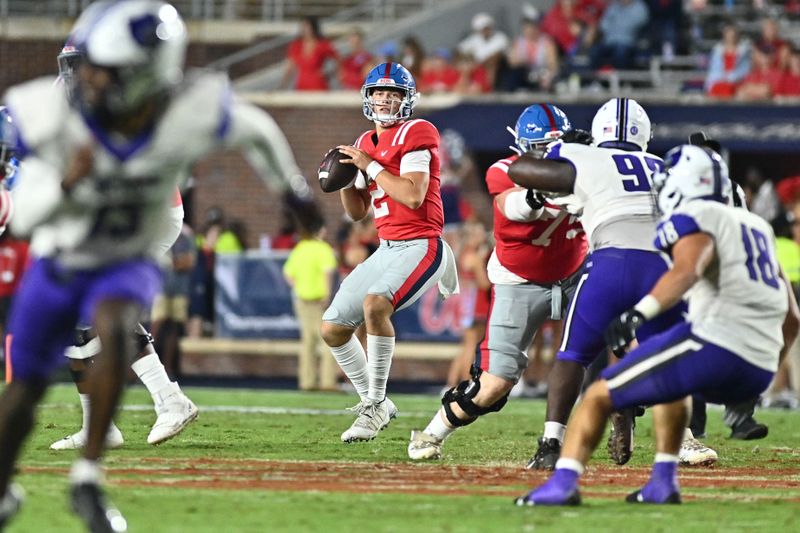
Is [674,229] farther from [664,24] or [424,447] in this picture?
[664,24]

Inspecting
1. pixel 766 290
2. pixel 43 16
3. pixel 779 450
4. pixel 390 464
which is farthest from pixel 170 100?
pixel 43 16

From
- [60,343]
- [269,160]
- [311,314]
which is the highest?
[269,160]

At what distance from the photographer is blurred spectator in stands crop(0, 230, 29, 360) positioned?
1599 cm

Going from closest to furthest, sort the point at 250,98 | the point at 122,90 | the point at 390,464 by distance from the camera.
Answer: the point at 122,90
the point at 390,464
the point at 250,98

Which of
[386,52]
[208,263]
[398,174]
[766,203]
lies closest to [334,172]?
[398,174]

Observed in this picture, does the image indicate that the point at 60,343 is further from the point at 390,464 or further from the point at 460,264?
the point at 460,264

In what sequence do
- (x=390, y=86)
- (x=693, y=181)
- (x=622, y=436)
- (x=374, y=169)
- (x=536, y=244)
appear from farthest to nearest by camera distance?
(x=390, y=86), (x=374, y=169), (x=536, y=244), (x=622, y=436), (x=693, y=181)

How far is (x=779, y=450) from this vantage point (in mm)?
9289

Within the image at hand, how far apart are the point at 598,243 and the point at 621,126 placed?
66 cm

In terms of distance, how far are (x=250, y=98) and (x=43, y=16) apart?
4024mm

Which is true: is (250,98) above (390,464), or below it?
above

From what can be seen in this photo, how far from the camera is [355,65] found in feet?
62.0

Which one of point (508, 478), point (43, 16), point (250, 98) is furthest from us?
point (43, 16)

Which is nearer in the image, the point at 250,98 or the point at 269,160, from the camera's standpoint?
the point at 269,160
